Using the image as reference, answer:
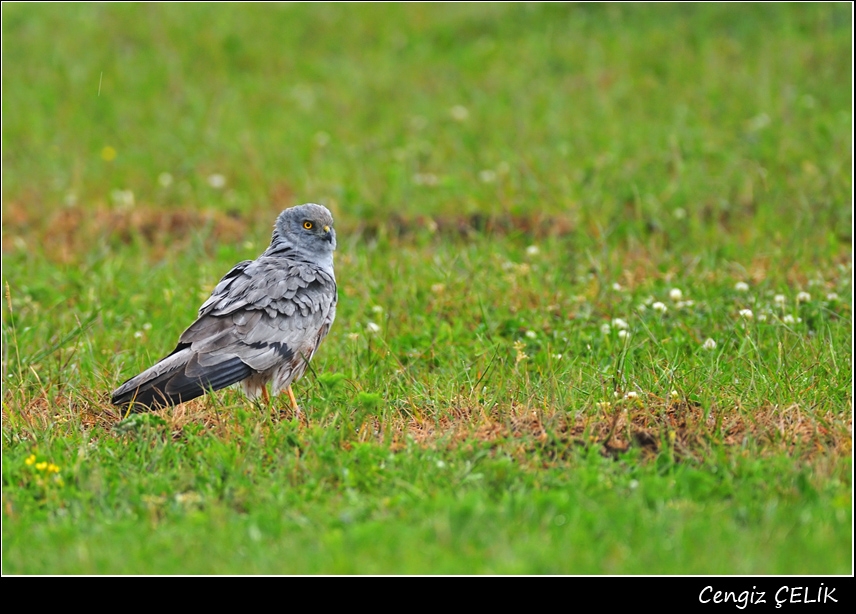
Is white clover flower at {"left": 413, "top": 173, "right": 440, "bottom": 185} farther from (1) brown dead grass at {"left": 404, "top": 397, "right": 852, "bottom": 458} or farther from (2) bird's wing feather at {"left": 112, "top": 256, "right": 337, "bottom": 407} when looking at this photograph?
(1) brown dead grass at {"left": 404, "top": 397, "right": 852, "bottom": 458}

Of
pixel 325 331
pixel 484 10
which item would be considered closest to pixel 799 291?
pixel 325 331

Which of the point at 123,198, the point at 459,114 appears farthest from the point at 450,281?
the point at 459,114

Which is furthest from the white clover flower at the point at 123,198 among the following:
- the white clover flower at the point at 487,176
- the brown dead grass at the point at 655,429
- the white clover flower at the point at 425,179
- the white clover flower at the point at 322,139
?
the brown dead grass at the point at 655,429

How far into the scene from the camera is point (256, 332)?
5645 mm

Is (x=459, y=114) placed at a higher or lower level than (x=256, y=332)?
higher

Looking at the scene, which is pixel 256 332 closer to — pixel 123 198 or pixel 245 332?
pixel 245 332

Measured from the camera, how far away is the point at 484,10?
15117 mm

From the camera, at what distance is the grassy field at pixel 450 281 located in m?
4.25

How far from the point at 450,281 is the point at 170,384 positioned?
283cm

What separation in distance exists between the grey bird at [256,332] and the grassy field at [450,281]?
0.18 meters

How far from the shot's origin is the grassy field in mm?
4250

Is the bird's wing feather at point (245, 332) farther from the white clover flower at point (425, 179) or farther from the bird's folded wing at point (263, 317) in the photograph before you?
the white clover flower at point (425, 179)

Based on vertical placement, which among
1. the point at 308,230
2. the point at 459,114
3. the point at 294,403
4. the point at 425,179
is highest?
the point at 459,114

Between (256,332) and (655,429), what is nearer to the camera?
(655,429)
